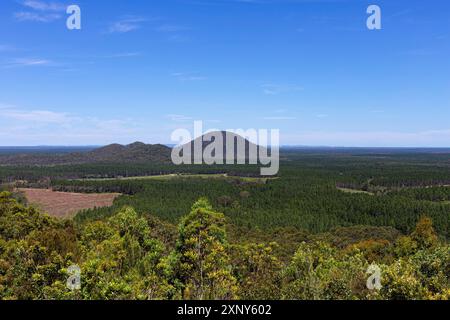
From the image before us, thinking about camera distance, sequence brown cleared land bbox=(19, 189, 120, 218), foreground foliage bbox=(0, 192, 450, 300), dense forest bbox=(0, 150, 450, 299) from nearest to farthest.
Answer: foreground foliage bbox=(0, 192, 450, 300)
dense forest bbox=(0, 150, 450, 299)
brown cleared land bbox=(19, 189, 120, 218)

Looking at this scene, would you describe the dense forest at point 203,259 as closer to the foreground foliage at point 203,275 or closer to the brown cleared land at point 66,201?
the foreground foliage at point 203,275

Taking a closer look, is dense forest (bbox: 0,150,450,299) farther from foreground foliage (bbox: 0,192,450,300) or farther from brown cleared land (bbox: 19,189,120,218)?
brown cleared land (bbox: 19,189,120,218)

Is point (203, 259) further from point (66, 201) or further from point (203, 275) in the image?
point (66, 201)

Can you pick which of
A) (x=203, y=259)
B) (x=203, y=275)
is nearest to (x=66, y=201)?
(x=203, y=259)

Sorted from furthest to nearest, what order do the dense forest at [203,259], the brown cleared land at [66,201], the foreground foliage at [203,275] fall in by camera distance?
the brown cleared land at [66,201]
the dense forest at [203,259]
the foreground foliage at [203,275]

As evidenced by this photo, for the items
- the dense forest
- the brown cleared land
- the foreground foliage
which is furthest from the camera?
the brown cleared land

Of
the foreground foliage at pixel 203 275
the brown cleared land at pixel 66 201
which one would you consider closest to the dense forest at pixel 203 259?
the foreground foliage at pixel 203 275

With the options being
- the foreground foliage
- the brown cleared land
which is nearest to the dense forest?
the foreground foliage

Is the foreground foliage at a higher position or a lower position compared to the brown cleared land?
higher
